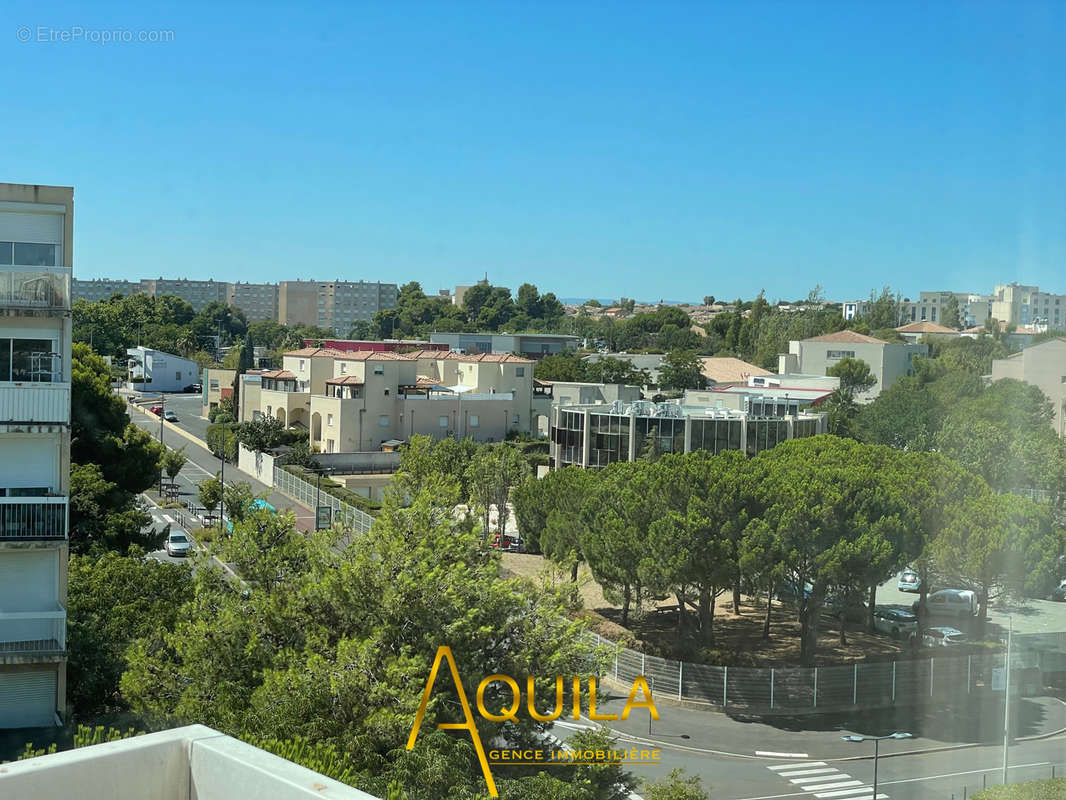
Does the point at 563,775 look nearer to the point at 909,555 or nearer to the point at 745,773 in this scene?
the point at 745,773

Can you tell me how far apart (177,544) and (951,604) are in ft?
38.7

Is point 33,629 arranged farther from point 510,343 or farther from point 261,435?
point 510,343

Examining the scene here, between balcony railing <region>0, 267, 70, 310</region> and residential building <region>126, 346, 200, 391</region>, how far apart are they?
3512cm

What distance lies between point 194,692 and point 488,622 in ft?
6.06

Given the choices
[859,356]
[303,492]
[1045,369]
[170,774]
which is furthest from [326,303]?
[170,774]

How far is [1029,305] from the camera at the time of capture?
491 cm

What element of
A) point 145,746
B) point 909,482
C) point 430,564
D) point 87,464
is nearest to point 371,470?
point 87,464

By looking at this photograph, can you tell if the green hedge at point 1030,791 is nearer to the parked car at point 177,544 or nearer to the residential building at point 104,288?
the parked car at point 177,544

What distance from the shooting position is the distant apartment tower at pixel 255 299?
89.6 metres

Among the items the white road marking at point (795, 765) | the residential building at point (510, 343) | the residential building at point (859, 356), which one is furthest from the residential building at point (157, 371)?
the white road marking at point (795, 765)

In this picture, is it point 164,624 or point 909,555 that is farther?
point 909,555

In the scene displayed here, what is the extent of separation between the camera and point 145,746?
1789 mm

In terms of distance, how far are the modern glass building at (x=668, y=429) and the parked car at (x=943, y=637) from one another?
8078mm

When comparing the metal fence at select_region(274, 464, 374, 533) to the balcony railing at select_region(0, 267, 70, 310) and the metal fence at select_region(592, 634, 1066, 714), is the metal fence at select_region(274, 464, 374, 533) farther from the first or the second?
the balcony railing at select_region(0, 267, 70, 310)
